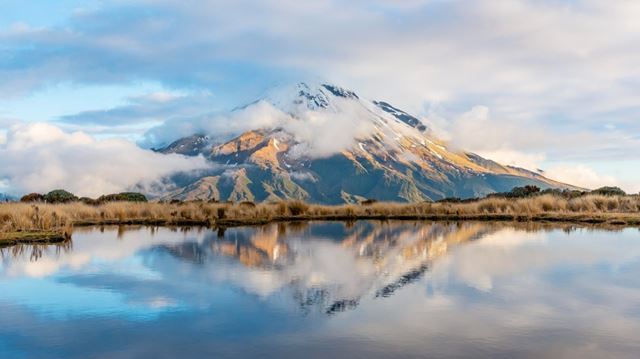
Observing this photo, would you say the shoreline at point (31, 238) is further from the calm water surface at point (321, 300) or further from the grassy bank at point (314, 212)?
the grassy bank at point (314, 212)

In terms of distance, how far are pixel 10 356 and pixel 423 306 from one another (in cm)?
845

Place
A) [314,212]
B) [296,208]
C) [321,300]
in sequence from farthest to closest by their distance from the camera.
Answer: [314,212], [296,208], [321,300]

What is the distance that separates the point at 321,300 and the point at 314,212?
35.6m

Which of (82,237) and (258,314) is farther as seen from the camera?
(82,237)

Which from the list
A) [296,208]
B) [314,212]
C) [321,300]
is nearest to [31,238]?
[321,300]

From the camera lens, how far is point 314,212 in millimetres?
50906

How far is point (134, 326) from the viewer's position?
1291 cm

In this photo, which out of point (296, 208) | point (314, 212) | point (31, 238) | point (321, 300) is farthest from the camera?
point (314, 212)

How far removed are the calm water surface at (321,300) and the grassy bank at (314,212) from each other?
12.6 m

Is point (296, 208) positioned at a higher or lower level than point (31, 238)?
higher

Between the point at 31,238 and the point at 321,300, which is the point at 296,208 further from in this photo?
the point at 321,300

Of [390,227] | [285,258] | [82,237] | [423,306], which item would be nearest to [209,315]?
[423,306]

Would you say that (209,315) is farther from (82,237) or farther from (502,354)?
(82,237)

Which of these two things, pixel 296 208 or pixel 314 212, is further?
pixel 314 212
